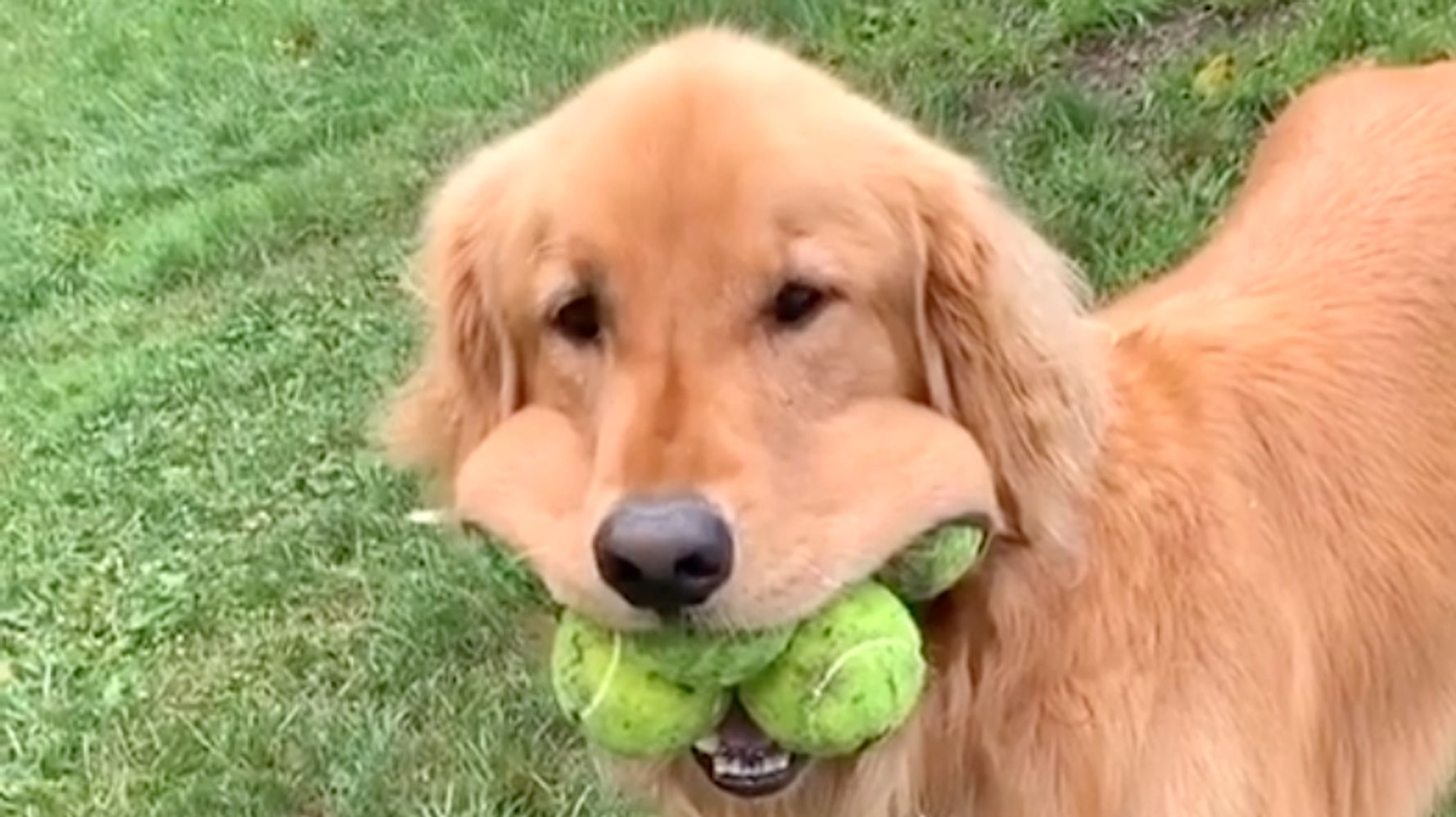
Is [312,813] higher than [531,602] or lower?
lower

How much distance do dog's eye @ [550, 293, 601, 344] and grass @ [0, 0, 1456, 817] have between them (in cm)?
110

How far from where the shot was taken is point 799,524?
114 inches

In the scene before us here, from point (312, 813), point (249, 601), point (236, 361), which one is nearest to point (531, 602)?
point (312, 813)

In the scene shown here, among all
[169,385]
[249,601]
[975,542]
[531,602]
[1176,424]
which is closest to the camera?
[975,542]

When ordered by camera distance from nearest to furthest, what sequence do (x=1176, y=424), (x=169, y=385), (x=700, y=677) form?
(x=700, y=677) → (x=1176, y=424) → (x=169, y=385)

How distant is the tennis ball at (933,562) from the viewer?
10.2 ft

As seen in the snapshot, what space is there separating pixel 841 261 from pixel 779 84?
272 millimetres

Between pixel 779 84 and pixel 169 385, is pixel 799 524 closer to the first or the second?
pixel 779 84

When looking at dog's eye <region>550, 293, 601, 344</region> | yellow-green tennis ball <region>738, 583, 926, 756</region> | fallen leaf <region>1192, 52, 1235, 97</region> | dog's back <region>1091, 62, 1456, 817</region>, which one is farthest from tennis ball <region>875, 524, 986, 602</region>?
fallen leaf <region>1192, 52, 1235, 97</region>

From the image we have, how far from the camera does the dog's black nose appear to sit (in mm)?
2760

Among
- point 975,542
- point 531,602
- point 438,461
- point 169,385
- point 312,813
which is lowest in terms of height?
point 169,385

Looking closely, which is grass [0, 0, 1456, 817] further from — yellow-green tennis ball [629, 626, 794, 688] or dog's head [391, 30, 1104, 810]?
yellow-green tennis ball [629, 626, 794, 688]

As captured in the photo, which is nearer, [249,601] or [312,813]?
[312,813]

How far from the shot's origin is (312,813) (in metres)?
5.06
